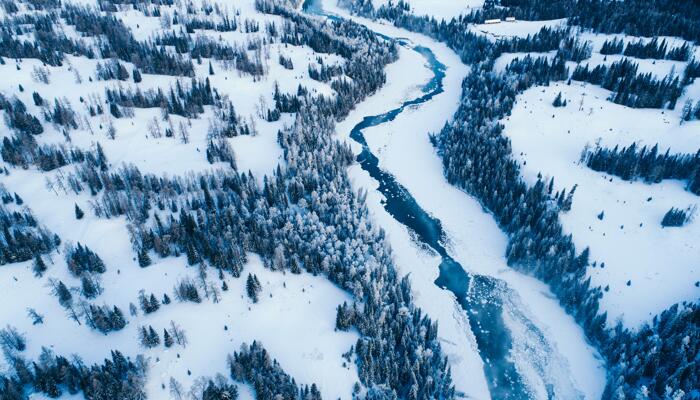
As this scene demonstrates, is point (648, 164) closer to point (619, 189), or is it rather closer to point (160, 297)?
point (619, 189)

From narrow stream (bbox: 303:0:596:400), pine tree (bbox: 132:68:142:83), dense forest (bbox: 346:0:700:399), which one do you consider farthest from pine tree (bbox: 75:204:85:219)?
dense forest (bbox: 346:0:700:399)

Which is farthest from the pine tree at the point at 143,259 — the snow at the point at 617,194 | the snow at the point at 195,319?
the snow at the point at 617,194

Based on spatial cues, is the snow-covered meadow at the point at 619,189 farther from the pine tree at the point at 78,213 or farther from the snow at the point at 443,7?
the snow at the point at 443,7

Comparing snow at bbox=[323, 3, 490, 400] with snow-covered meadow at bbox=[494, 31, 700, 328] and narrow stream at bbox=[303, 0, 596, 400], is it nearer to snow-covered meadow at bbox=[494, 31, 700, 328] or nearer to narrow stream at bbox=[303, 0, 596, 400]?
narrow stream at bbox=[303, 0, 596, 400]

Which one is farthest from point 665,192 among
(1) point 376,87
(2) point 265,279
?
(1) point 376,87

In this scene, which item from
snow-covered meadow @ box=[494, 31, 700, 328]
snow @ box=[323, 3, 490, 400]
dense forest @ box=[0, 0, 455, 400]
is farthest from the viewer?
snow-covered meadow @ box=[494, 31, 700, 328]

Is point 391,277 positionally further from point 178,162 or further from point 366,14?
point 366,14
